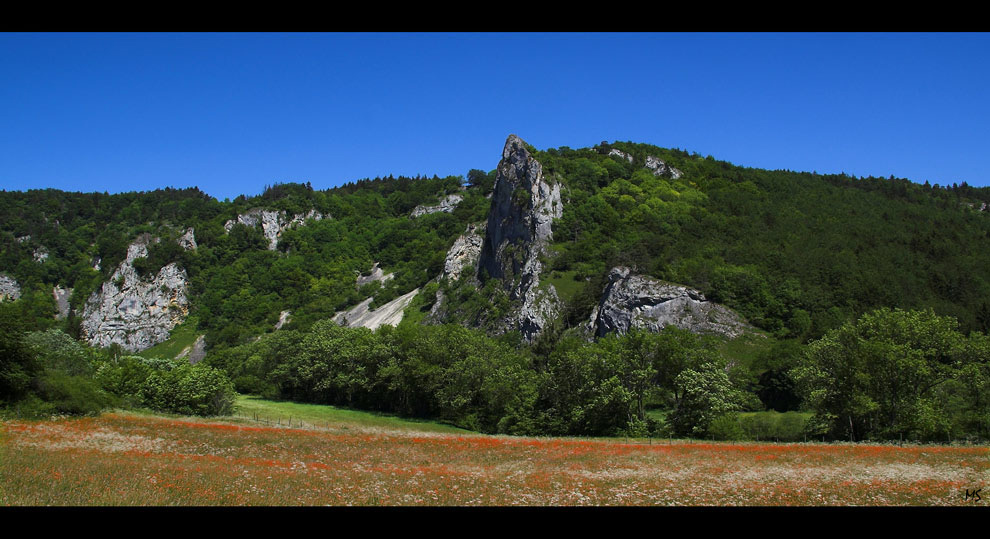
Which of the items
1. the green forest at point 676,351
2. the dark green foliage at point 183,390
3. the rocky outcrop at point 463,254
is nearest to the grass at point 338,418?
the green forest at point 676,351

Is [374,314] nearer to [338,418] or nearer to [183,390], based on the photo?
[338,418]

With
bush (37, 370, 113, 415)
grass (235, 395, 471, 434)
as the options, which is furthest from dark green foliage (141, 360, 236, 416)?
bush (37, 370, 113, 415)

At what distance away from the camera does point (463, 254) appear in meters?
188

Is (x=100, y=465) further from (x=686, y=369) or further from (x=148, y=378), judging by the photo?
(x=686, y=369)

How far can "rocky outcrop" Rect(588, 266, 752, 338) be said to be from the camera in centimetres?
10281

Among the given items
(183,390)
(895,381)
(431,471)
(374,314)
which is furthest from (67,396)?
(374,314)

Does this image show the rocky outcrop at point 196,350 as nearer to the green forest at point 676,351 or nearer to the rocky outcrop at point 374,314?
the green forest at point 676,351

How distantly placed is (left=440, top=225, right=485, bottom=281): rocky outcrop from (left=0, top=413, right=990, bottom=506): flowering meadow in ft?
476

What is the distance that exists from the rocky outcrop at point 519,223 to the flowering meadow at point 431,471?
336 ft

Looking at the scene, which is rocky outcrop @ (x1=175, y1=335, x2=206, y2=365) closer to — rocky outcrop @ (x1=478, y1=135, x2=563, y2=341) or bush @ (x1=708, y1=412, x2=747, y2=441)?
rocky outcrop @ (x1=478, y1=135, x2=563, y2=341)

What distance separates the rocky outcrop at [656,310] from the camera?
337ft
